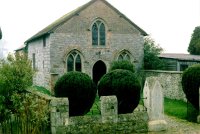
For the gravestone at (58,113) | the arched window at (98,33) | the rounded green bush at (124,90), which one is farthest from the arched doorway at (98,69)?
the gravestone at (58,113)

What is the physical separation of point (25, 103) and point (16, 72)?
3665 millimetres

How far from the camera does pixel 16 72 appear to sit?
1655 cm

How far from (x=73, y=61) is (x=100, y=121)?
46.9ft

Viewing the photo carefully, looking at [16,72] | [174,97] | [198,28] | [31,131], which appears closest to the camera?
[31,131]

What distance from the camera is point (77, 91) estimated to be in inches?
589

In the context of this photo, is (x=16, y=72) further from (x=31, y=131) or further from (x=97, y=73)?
(x=97, y=73)

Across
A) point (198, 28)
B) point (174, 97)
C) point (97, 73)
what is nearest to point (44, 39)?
point (97, 73)

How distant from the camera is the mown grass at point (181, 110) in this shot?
60.1 ft

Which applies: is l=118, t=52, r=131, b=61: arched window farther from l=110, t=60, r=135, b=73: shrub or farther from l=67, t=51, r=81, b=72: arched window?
l=67, t=51, r=81, b=72: arched window

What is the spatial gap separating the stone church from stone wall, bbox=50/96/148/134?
13.1 metres

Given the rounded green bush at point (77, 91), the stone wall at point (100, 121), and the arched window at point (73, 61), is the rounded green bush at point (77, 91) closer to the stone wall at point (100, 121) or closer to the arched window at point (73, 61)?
the stone wall at point (100, 121)

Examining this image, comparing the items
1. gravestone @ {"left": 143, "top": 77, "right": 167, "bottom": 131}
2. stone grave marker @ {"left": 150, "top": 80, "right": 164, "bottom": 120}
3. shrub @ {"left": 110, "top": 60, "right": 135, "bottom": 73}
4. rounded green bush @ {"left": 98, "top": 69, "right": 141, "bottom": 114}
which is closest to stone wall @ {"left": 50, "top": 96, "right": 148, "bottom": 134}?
gravestone @ {"left": 143, "top": 77, "right": 167, "bottom": 131}

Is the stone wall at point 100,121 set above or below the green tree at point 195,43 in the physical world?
below

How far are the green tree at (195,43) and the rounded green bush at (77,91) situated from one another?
3109 centimetres
